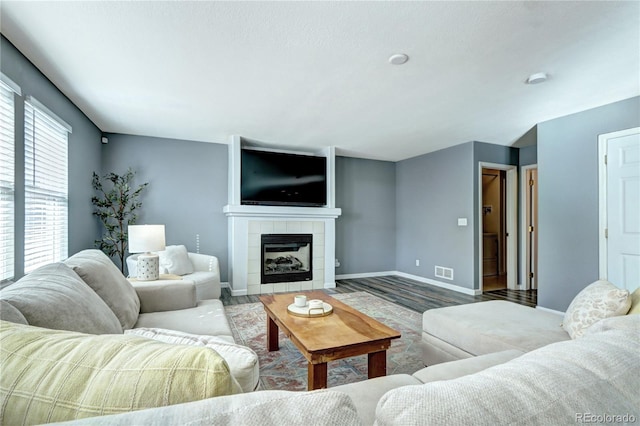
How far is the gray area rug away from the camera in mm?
2166

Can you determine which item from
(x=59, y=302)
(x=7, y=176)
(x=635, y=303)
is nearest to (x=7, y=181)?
(x=7, y=176)

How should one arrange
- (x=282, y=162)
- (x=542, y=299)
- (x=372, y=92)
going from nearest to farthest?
(x=372, y=92) < (x=542, y=299) < (x=282, y=162)

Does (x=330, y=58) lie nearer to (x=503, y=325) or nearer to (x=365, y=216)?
(x=503, y=325)

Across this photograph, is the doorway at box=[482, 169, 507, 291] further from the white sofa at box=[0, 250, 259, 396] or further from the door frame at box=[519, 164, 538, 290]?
the white sofa at box=[0, 250, 259, 396]

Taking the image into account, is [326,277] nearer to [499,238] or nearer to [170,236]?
[170,236]

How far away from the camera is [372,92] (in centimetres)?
303

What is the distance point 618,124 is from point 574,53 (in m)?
1.63

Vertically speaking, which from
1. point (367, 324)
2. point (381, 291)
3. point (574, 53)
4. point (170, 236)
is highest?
point (574, 53)

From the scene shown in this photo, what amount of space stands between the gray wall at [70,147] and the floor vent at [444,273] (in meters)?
5.32

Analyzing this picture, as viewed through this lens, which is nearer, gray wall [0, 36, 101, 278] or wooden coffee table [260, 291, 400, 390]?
wooden coffee table [260, 291, 400, 390]

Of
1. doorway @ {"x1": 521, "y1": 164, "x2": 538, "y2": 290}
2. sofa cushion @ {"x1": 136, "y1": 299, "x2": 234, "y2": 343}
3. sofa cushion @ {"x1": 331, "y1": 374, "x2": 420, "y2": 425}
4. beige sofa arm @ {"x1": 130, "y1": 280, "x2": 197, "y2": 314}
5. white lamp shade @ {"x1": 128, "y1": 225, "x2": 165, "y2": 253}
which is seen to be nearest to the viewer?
sofa cushion @ {"x1": 331, "y1": 374, "x2": 420, "y2": 425}

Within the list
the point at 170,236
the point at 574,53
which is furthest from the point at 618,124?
the point at 170,236

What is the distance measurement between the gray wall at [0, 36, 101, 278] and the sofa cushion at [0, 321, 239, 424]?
2.39 metres

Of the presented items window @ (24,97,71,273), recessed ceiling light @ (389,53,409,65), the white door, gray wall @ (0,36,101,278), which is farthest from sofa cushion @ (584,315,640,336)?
window @ (24,97,71,273)
